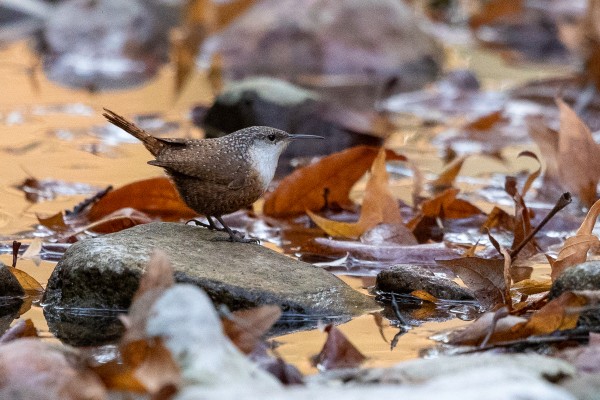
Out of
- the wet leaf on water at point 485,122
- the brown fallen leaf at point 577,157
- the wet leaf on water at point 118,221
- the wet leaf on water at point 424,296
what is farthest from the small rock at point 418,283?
the wet leaf on water at point 485,122

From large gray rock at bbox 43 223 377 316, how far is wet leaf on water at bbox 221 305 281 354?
24.9 inches

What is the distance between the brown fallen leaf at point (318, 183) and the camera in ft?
18.2

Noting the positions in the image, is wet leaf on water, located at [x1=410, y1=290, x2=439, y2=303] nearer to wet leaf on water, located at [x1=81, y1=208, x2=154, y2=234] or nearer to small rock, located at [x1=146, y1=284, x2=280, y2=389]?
small rock, located at [x1=146, y1=284, x2=280, y2=389]

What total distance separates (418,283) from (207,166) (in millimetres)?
1099

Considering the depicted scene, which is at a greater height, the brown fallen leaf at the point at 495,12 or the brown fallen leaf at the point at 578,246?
the brown fallen leaf at the point at 578,246

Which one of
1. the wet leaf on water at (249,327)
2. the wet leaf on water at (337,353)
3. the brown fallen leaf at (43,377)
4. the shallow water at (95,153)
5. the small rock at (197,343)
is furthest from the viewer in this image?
the shallow water at (95,153)

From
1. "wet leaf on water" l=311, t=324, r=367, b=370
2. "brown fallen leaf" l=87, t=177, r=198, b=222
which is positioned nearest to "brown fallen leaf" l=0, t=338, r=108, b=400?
"wet leaf on water" l=311, t=324, r=367, b=370

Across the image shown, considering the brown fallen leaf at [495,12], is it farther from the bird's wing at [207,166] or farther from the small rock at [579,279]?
the small rock at [579,279]

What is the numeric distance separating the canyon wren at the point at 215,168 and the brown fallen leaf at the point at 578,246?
1367 millimetres

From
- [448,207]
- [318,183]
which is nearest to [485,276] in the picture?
[448,207]

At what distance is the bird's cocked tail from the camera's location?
4.59 meters

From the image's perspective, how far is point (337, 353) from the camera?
343 centimetres

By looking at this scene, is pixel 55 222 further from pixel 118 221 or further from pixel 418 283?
pixel 418 283

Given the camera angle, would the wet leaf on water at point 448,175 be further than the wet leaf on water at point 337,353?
→ Yes
